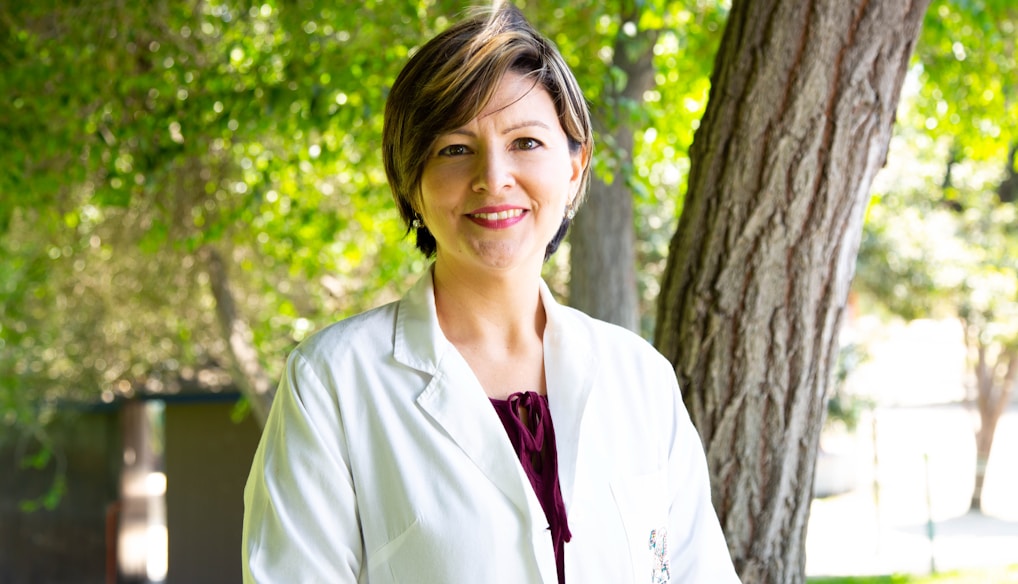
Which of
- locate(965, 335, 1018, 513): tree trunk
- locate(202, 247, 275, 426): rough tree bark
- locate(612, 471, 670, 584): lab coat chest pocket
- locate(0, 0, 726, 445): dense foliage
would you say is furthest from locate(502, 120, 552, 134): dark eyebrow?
locate(965, 335, 1018, 513): tree trunk

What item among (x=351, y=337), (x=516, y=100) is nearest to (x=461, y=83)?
(x=516, y=100)

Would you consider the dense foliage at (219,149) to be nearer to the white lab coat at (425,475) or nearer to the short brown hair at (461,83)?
the short brown hair at (461,83)

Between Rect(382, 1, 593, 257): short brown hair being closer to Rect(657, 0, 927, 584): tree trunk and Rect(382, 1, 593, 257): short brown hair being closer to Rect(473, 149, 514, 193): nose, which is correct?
Rect(473, 149, 514, 193): nose

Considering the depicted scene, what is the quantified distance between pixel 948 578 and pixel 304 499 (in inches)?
318

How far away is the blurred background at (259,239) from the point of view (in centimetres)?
526

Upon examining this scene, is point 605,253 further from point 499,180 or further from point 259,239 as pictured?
point 499,180

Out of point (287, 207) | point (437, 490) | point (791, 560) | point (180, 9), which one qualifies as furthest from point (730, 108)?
point (287, 207)

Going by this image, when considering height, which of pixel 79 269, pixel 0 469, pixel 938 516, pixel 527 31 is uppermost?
pixel 79 269

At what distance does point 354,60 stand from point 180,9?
3.25 ft

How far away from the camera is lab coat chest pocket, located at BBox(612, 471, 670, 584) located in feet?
5.72

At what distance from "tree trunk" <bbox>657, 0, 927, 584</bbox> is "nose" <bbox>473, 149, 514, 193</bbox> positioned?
3.36 feet

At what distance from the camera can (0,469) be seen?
525 inches

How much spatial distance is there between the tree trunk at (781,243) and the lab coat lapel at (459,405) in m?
0.99

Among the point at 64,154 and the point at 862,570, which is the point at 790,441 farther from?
the point at 862,570
